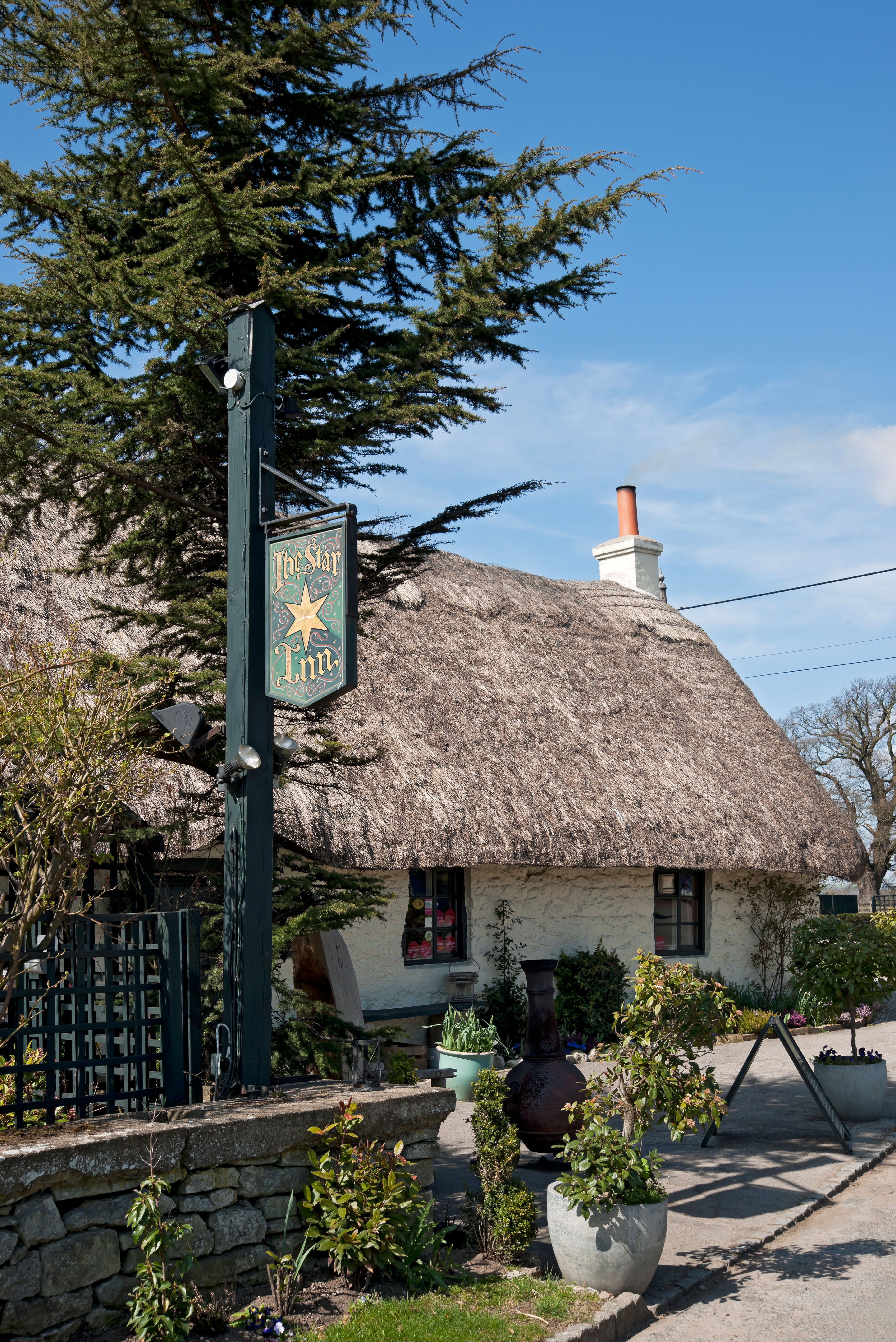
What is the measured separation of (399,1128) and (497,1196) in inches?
23.5

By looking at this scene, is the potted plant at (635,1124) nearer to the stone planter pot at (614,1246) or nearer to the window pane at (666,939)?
the stone planter pot at (614,1246)

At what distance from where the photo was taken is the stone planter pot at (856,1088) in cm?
837

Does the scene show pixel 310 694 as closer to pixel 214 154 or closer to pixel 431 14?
pixel 214 154

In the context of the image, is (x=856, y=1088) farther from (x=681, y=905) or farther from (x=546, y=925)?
(x=681, y=905)

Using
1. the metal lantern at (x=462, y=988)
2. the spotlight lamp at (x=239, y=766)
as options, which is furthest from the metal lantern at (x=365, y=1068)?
the metal lantern at (x=462, y=988)

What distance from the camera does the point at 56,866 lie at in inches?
182

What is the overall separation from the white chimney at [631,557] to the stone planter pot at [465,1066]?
11.9 metres

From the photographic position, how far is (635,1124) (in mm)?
5277

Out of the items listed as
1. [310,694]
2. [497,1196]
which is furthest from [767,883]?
[310,694]

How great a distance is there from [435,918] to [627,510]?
10.7 meters

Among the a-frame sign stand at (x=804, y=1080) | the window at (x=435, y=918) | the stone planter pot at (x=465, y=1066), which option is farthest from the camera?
the window at (x=435, y=918)

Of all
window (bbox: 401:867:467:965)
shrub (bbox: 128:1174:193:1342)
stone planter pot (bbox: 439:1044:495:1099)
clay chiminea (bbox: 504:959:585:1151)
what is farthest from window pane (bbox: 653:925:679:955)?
shrub (bbox: 128:1174:193:1342)

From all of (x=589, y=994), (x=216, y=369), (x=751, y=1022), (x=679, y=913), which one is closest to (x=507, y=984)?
(x=589, y=994)

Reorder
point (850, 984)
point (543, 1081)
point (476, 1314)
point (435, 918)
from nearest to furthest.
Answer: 1. point (476, 1314)
2. point (543, 1081)
3. point (850, 984)
4. point (435, 918)
